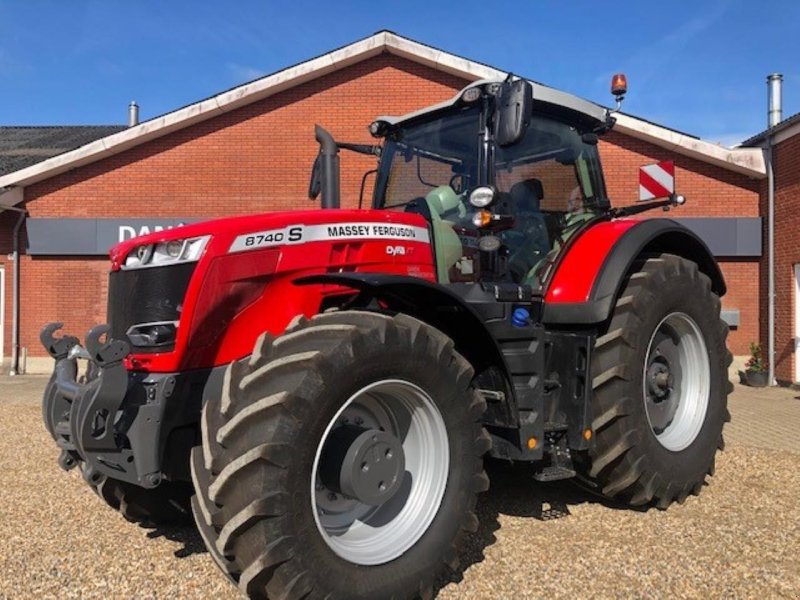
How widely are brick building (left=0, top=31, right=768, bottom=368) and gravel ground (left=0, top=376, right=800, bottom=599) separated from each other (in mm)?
7678

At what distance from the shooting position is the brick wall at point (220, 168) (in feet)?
39.0

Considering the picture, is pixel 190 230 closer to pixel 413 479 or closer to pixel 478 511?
pixel 413 479

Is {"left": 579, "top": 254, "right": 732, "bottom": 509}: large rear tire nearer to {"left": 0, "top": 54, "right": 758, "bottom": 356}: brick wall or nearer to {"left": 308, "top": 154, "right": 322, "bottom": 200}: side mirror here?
{"left": 308, "top": 154, "right": 322, "bottom": 200}: side mirror

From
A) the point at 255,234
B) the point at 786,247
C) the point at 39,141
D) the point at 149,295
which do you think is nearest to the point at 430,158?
the point at 255,234

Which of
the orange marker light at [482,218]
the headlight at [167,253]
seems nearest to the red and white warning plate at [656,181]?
the orange marker light at [482,218]

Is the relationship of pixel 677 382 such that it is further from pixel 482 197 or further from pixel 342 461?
pixel 342 461

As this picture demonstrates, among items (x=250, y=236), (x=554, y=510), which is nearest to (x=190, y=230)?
(x=250, y=236)

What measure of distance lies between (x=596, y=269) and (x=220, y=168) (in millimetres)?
9384

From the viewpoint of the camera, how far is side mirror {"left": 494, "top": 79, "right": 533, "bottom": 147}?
3.22m

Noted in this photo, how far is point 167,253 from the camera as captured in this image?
298 centimetres

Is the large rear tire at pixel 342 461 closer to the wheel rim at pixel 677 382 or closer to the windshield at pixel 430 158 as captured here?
the windshield at pixel 430 158

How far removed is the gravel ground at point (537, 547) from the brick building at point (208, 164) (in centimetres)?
768

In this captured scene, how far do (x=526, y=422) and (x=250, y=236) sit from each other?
64.0 inches

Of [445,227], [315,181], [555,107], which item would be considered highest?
[555,107]
